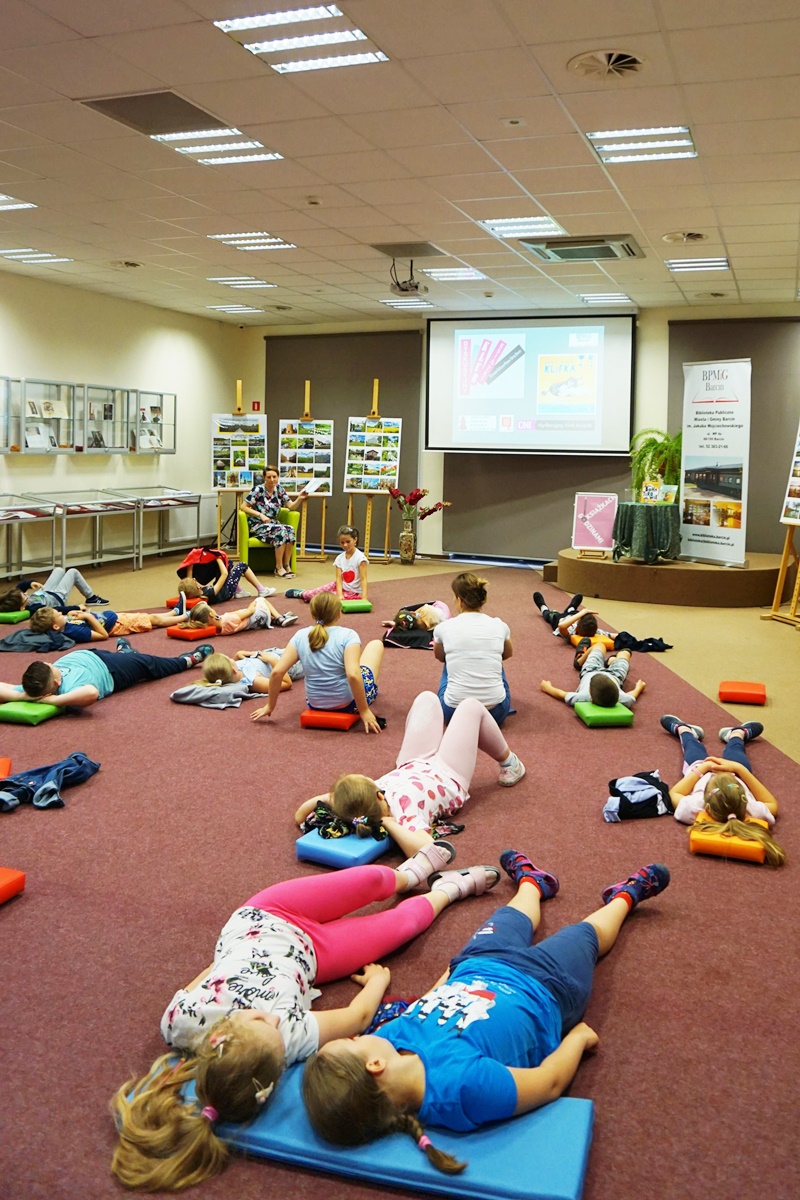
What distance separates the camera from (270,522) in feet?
39.8

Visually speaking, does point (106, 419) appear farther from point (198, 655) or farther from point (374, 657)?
point (374, 657)

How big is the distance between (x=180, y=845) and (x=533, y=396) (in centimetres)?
1052

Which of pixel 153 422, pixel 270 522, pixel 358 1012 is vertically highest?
pixel 153 422

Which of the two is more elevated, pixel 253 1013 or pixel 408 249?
pixel 408 249

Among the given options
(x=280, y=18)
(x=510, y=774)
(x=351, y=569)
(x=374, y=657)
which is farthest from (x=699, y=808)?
(x=351, y=569)

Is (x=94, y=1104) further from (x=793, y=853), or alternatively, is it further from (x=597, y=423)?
(x=597, y=423)

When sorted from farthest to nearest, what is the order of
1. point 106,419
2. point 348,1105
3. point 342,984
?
point 106,419 < point 342,984 < point 348,1105

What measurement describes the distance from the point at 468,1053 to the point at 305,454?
13.2 m

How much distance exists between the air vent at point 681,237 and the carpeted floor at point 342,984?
4.73 m

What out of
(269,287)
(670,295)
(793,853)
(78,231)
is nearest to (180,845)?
(793,853)

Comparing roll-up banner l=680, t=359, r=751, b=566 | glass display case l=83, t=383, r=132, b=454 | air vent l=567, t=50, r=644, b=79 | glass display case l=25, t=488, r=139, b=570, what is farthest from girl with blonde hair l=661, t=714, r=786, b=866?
glass display case l=83, t=383, r=132, b=454

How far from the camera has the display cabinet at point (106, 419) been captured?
12438 mm

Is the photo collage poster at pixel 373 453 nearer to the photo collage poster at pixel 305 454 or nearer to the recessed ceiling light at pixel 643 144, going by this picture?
the photo collage poster at pixel 305 454

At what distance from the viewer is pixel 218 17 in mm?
4504
